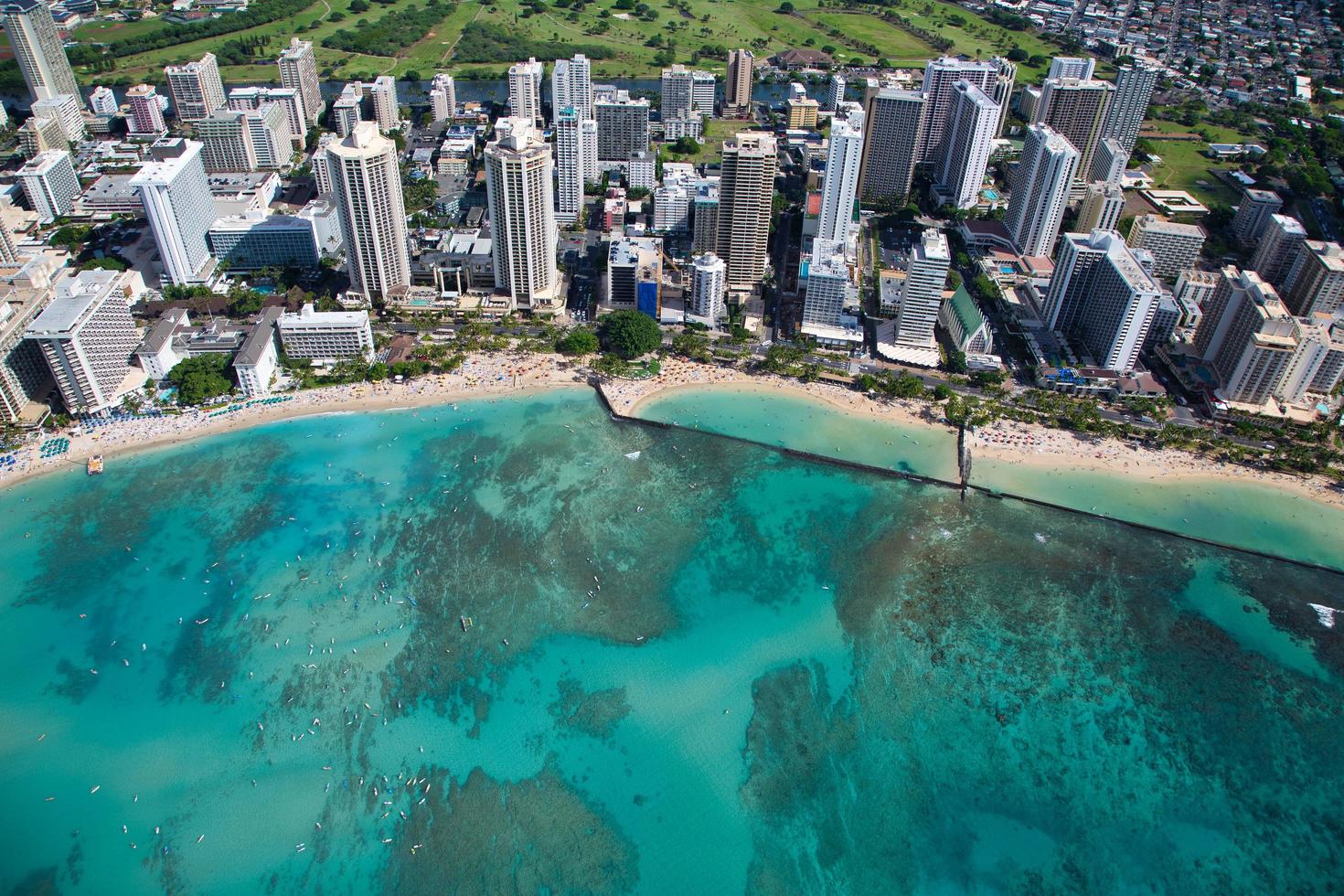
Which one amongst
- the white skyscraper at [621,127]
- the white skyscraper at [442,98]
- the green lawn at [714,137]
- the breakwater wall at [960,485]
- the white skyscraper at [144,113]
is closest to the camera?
the breakwater wall at [960,485]

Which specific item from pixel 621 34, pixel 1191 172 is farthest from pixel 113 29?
pixel 1191 172

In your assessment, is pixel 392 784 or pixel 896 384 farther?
pixel 896 384

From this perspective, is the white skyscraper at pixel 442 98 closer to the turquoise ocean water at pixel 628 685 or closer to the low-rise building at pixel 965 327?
the turquoise ocean water at pixel 628 685

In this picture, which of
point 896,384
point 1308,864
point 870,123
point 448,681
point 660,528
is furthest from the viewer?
point 870,123

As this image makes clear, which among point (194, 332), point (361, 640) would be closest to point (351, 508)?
point (361, 640)

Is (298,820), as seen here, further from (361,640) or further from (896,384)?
(896,384)

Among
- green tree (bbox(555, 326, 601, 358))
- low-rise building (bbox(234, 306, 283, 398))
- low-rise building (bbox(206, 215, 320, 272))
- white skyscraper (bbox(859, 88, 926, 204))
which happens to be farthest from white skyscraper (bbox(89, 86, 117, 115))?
white skyscraper (bbox(859, 88, 926, 204))

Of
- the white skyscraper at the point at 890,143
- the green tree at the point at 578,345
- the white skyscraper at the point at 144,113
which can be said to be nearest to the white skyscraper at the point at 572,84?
the white skyscraper at the point at 890,143

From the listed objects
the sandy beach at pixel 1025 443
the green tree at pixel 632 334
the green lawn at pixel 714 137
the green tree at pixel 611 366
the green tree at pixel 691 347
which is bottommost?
the sandy beach at pixel 1025 443
